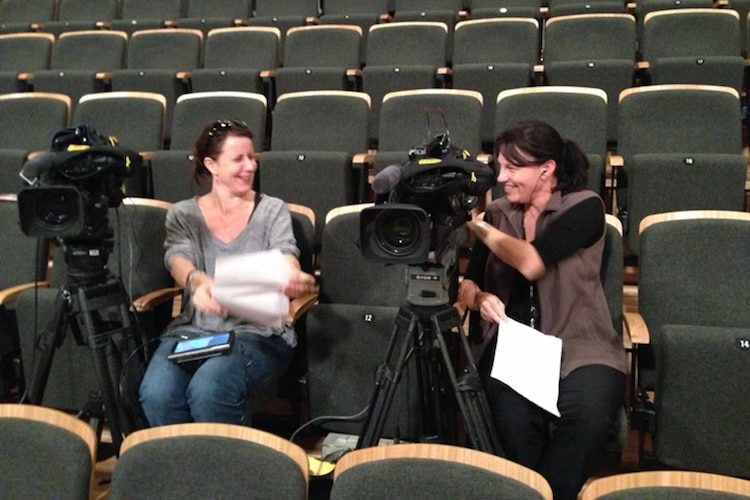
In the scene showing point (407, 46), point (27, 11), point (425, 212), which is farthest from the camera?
point (27, 11)

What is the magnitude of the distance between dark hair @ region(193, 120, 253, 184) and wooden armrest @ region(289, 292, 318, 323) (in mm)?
351

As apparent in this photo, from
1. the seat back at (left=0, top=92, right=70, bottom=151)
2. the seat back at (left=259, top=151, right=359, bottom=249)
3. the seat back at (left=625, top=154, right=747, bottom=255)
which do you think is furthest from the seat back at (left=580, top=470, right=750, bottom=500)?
the seat back at (left=0, top=92, right=70, bottom=151)

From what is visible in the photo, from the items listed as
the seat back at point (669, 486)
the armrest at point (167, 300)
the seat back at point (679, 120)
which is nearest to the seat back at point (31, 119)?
the armrest at point (167, 300)

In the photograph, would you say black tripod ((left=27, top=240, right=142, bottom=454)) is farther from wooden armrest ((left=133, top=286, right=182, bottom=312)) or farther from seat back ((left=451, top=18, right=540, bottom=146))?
seat back ((left=451, top=18, right=540, bottom=146))

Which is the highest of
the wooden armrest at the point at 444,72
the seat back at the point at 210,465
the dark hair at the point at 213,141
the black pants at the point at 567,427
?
the wooden armrest at the point at 444,72

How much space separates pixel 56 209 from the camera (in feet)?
4.35

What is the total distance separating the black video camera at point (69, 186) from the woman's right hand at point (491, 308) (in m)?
0.73

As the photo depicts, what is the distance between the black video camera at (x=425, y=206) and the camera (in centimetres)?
110

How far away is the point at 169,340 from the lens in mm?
1496

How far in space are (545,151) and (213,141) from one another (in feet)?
2.39

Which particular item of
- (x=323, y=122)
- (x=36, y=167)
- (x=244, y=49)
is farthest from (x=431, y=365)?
(x=244, y=49)

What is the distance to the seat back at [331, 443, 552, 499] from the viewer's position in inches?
33.8

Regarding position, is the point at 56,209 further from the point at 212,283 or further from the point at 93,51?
the point at 93,51

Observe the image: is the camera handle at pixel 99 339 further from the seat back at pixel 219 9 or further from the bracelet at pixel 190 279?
the seat back at pixel 219 9
